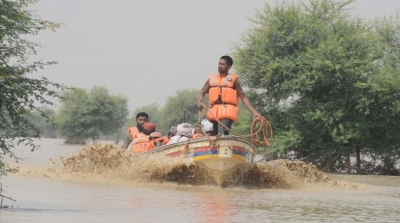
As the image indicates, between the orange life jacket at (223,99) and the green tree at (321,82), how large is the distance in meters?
11.6

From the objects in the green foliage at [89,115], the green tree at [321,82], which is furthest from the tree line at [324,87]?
the green foliage at [89,115]

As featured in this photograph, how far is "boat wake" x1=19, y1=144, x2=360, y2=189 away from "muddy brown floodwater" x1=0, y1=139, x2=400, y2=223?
0.02 meters

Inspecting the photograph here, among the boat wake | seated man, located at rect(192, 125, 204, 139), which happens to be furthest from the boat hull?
seated man, located at rect(192, 125, 204, 139)

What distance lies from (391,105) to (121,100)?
291 ft

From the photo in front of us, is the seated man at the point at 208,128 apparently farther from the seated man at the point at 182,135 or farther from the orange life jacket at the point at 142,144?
the orange life jacket at the point at 142,144

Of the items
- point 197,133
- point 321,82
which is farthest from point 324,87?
point 197,133

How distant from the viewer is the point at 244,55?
32.4 metres

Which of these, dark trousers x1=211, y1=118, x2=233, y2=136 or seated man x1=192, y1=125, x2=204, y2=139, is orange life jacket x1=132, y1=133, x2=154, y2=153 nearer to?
seated man x1=192, y1=125, x2=204, y2=139

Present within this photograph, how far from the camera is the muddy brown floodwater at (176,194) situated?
1263 centimetres

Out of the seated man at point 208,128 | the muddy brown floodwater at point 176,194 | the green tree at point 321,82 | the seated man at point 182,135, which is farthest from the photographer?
the green tree at point 321,82

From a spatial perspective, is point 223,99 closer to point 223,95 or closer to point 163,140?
point 223,95

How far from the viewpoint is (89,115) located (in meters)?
103

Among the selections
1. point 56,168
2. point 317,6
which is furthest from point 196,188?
point 317,6

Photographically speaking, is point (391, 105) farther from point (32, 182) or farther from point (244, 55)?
point (32, 182)
